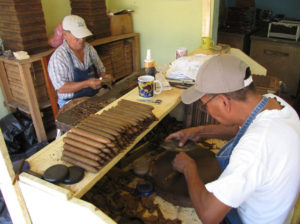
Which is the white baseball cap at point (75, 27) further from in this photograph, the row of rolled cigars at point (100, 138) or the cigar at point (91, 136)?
the cigar at point (91, 136)

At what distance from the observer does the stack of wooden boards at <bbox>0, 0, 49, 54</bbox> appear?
9.29 ft

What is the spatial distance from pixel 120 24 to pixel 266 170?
351 cm

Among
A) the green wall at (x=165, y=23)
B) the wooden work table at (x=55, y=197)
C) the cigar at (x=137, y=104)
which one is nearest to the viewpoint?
the wooden work table at (x=55, y=197)

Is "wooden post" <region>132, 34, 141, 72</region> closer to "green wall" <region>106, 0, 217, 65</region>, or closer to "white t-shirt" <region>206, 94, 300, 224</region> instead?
"green wall" <region>106, 0, 217, 65</region>

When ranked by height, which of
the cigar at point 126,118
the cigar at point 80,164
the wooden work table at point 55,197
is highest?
the cigar at point 126,118

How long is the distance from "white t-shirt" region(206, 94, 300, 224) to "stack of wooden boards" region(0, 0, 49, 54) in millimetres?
2691

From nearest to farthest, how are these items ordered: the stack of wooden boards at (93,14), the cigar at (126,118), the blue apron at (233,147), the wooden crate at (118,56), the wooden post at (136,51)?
the blue apron at (233,147) → the cigar at (126,118) → the stack of wooden boards at (93,14) → the wooden crate at (118,56) → the wooden post at (136,51)

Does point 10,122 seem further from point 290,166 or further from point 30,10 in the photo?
point 290,166

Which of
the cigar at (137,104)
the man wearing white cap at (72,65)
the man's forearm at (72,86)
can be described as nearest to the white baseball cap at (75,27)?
the man wearing white cap at (72,65)

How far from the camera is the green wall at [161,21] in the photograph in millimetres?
3658

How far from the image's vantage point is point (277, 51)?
15.8 feet

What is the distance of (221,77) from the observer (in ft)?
3.88

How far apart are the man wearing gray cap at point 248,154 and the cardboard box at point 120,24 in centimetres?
296

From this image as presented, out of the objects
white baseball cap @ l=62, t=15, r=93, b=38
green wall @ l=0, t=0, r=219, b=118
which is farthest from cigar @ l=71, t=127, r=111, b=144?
green wall @ l=0, t=0, r=219, b=118
